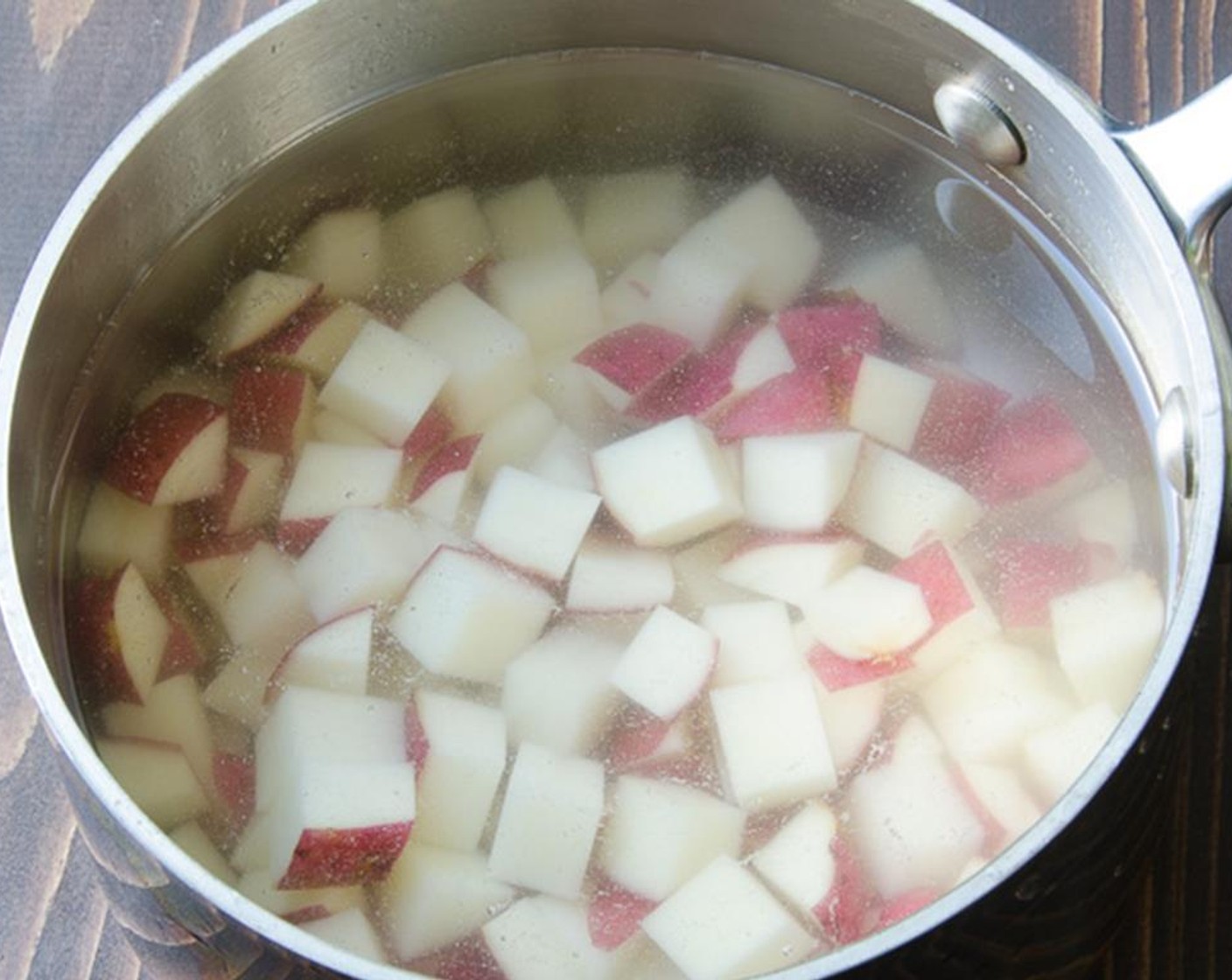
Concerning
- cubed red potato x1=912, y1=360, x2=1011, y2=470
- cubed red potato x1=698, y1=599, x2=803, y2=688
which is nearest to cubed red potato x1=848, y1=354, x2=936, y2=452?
cubed red potato x1=912, y1=360, x2=1011, y2=470

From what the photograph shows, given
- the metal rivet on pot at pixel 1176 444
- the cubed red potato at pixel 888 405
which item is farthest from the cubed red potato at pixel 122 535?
the metal rivet on pot at pixel 1176 444

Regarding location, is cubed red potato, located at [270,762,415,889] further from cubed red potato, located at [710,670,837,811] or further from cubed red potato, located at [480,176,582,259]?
cubed red potato, located at [480,176,582,259]

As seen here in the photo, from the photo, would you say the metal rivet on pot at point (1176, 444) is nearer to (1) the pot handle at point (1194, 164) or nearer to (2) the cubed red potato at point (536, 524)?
(1) the pot handle at point (1194, 164)

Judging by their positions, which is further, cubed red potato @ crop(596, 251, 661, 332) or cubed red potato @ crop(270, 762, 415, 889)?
cubed red potato @ crop(596, 251, 661, 332)

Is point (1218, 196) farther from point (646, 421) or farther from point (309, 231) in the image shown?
point (309, 231)

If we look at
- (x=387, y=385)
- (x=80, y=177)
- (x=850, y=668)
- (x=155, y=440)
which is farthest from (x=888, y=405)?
(x=80, y=177)
